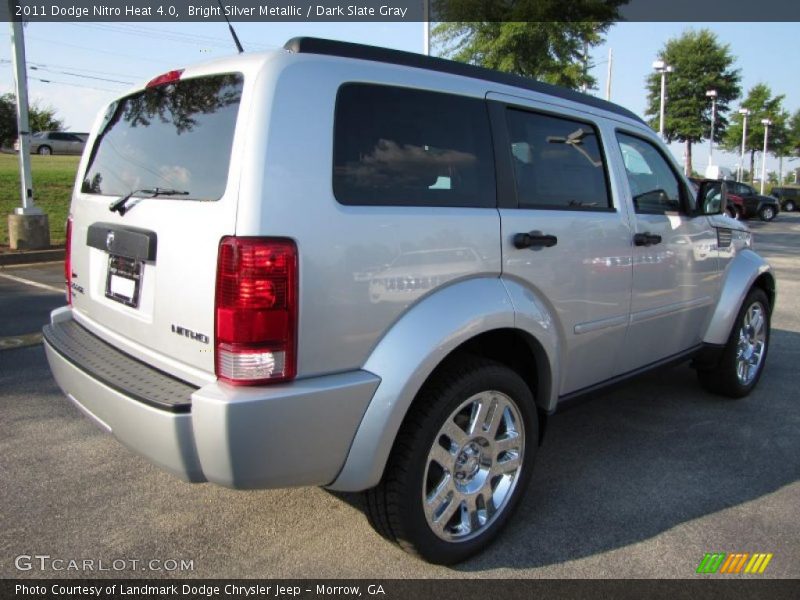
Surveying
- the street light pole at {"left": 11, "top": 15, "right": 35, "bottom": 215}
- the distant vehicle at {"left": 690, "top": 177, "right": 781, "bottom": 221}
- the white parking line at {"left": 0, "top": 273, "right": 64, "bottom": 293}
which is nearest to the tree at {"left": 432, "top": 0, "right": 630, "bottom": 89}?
the street light pole at {"left": 11, "top": 15, "right": 35, "bottom": 215}

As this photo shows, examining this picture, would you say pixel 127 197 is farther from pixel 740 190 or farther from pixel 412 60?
pixel 740 190

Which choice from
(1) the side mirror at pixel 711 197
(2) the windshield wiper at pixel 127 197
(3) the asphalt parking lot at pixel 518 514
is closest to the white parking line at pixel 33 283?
(3) the asphalt parking lot at pixel 518 514

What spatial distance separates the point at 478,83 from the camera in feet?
8.77

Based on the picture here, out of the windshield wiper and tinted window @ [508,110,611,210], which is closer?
the windshield wiper

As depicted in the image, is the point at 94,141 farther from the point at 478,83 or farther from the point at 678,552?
the point at 678,552

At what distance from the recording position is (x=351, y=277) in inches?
82.9

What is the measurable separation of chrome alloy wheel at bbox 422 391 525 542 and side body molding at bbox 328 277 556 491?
249mm

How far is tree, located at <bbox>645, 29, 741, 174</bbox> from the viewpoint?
140ft

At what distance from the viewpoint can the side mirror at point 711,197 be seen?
3.90 metres

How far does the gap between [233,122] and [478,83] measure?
1.09 metres

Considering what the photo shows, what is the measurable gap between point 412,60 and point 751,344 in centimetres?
359

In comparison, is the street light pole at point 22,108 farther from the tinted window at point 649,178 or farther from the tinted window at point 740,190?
the tinted window at point 740,190

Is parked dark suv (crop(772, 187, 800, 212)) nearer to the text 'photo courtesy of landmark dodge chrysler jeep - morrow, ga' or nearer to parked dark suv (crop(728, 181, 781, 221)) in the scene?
parked dark suv (crop(728, 181, 781, 221))

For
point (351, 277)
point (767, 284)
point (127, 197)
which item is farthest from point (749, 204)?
point (127, 197)
